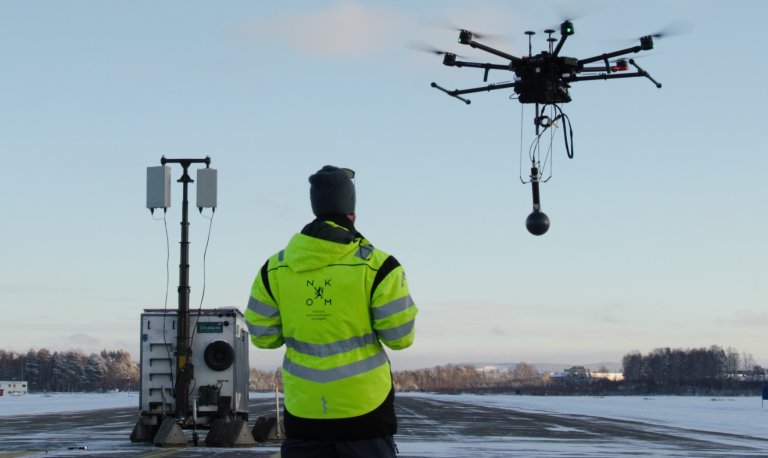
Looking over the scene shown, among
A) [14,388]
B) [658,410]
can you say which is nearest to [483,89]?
[658,410]

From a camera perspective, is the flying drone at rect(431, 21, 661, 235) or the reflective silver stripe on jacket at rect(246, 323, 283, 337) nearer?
the reflective silver stripe on jacket at rect(246, 323, 283, 337)

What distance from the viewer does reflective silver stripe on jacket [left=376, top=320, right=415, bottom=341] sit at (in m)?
4.46

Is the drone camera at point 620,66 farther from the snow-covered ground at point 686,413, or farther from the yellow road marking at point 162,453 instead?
the snow-covered ground at point 686,413

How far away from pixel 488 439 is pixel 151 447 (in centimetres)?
717

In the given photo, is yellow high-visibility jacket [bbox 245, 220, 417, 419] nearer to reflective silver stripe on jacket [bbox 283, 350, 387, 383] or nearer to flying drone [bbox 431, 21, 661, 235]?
reflective silver stripe on jacket [bbox 283, 350, 387, 383]

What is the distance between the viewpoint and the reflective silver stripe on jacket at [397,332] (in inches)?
176

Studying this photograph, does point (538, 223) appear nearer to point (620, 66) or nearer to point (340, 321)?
point (620, 66)

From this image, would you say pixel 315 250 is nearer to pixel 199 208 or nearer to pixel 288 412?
pixel 288 412

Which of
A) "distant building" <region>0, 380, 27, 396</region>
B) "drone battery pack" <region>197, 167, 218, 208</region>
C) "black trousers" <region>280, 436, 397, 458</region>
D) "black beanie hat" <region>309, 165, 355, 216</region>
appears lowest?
"black trousers" <region>280, 436, 397, 458</region>

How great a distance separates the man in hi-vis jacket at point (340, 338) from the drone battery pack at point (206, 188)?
17320 mm

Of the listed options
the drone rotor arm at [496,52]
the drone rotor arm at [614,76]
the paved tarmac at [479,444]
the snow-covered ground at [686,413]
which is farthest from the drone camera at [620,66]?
the snow-covered ground at [686,413]

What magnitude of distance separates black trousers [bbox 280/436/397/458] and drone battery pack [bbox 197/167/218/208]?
57.6 ft

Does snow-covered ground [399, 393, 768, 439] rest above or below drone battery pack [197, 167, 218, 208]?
below

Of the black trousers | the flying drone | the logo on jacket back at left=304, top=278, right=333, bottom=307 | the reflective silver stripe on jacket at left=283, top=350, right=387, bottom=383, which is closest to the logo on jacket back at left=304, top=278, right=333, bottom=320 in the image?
the logo on jacket back at left=304, top=278, right=333, bottom=307
